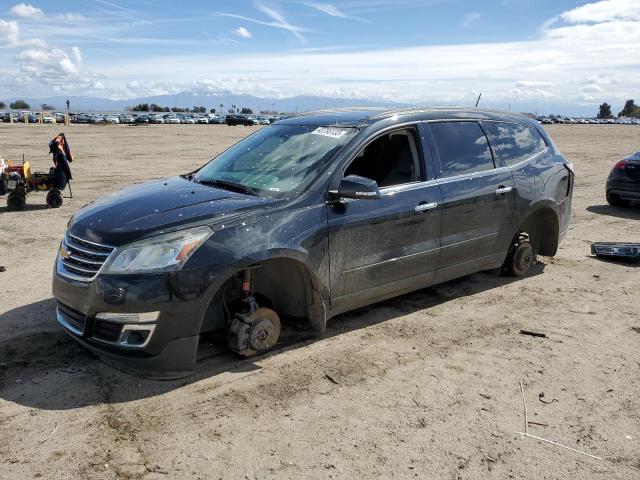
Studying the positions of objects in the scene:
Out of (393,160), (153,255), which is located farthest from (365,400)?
(393,160)

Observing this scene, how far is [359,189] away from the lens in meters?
4.30

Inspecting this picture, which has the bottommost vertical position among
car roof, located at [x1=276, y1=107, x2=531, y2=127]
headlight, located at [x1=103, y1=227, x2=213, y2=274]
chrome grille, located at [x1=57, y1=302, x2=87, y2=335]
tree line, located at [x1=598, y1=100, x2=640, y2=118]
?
chrome grille, located at [x1=57, y1=302, x2=87, y2=335]

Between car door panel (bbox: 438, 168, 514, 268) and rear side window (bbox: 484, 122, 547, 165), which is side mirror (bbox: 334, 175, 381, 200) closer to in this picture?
car door panel (bbox: 438, 168, 514, 268)

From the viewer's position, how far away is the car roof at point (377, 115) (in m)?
5.02

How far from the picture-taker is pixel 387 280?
4926 millimetres

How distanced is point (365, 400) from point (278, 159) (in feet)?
7.18

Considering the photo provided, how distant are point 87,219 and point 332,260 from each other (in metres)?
1.84

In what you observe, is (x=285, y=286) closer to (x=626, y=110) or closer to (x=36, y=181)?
(x=36, y=181)

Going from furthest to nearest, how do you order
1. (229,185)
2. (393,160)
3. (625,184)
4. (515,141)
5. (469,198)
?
(625,184), (515,141), (469,198), (393,160), (229,185)

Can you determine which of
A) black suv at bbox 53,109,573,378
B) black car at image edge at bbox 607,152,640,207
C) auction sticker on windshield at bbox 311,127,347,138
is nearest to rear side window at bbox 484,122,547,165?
black suv at bbox 53,109,573,378

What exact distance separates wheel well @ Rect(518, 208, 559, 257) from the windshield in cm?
284

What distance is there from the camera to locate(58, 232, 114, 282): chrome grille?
3.79m

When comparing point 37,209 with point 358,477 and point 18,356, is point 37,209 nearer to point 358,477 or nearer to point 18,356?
point 18,356

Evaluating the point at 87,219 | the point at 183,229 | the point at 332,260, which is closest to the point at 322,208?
the point at 332,260
